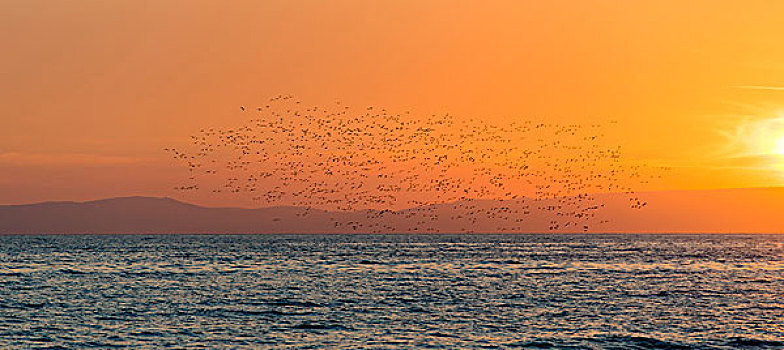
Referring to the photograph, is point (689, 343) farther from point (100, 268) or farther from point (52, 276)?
point (100, 268)

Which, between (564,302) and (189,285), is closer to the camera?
(564,302)

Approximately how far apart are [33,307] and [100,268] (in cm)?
5253

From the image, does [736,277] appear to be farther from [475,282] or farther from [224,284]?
[224,284]

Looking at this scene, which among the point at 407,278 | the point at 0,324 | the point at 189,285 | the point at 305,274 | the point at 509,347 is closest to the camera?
the point at 509,347

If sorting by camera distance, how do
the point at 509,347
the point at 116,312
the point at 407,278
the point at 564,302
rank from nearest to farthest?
the point at 509,347 → the point at 116,312 → the point at 564,302 → the point at 407,278

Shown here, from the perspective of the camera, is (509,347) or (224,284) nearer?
(509,347)

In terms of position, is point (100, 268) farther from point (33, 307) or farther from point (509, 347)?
point (509, 347)

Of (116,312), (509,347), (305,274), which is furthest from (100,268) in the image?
(509,347)

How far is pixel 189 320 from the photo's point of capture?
5588 cm

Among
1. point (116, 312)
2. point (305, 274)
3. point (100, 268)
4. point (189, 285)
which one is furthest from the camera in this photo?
point (100, 268)

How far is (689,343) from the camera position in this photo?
48.8 metres

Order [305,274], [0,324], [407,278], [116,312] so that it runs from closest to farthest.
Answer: [0,324], [116,312], [407,278], [305,274]

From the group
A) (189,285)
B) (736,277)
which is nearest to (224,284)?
(189,285)

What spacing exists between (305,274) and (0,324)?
4965 cm
